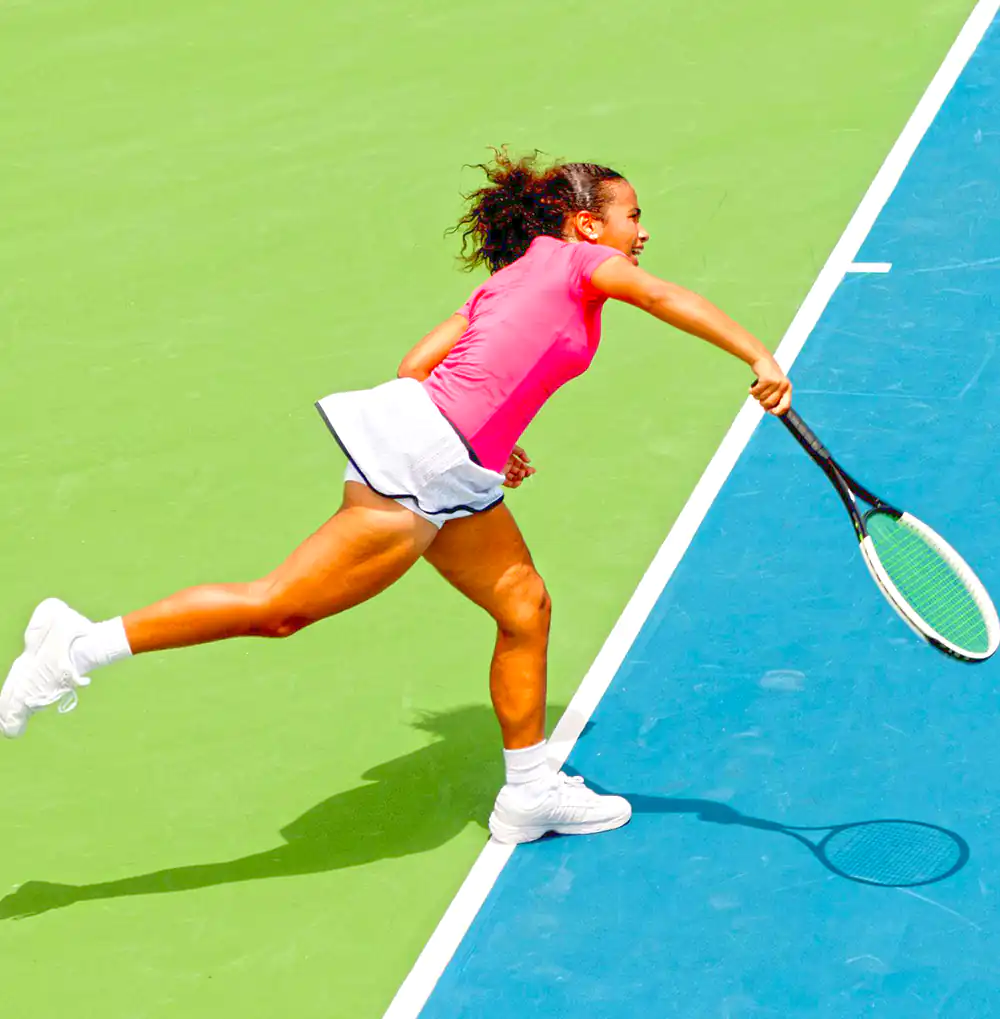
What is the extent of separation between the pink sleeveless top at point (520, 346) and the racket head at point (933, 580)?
1081 mm

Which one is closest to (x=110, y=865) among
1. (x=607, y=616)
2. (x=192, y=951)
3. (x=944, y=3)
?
(x=192, y=951)

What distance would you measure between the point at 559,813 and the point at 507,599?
0.74m

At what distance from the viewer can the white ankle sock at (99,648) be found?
6164 millimetres

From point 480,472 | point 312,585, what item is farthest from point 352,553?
point 480,472

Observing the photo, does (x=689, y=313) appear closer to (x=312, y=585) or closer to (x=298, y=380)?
(x=312, y=585)

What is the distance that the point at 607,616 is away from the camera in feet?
24.8

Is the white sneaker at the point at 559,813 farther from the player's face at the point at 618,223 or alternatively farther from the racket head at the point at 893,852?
the player's face at the point at 618,223

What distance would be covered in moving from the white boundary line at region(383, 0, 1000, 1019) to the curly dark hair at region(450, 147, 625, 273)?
1596 millimetres

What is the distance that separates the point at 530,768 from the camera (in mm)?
6453

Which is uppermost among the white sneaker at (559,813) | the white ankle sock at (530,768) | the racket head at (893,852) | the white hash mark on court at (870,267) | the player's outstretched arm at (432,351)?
the player's outstretched arm at (432,351)

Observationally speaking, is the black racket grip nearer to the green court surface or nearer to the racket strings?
the racket strings

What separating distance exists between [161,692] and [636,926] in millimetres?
2181

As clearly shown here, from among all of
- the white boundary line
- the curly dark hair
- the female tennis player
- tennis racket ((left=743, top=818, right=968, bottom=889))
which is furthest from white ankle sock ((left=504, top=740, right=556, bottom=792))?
the curly dark hair

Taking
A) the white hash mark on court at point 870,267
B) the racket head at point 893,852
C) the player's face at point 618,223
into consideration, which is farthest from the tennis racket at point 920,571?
the white hash mark on court at point 870,267
